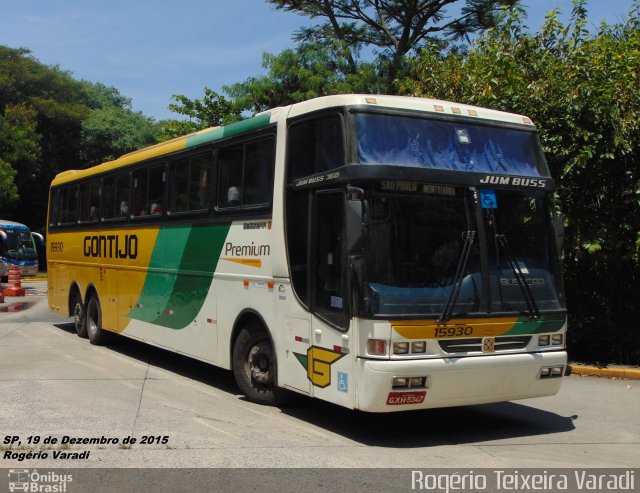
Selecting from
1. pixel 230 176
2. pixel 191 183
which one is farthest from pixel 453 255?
pixel 191 183

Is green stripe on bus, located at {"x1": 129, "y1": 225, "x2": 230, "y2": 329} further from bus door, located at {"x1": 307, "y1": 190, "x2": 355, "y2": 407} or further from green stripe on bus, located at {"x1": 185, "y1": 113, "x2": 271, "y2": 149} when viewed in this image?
bus door, located at {"x1": 307, "y1": 190, "x2": 355, "y2": 407}

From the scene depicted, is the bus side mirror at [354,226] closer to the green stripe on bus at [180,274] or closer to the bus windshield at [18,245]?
the green stripe on bus at [180,274]

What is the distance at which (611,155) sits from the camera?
10828 millimetres

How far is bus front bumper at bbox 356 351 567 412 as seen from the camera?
6.61 metres

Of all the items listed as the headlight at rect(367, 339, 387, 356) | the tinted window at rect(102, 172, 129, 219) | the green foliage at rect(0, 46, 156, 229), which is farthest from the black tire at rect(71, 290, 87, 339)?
the green foliage at rect(0, 46, 156, 229)

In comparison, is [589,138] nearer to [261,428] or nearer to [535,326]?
[535,326]

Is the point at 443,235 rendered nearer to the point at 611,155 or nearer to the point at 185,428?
the point at 185,428

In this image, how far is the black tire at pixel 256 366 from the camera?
8.42m

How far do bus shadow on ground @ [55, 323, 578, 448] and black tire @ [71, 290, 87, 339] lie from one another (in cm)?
590

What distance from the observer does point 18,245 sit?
37.3m

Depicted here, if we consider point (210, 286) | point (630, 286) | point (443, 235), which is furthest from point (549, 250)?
point (630, 286)

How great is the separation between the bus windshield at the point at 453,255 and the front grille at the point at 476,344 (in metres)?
0.28

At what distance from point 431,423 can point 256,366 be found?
2.13 meters

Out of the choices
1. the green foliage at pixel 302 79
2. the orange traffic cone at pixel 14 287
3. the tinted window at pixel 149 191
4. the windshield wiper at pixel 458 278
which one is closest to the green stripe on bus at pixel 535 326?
the windshield wiper at pixel 458 278
